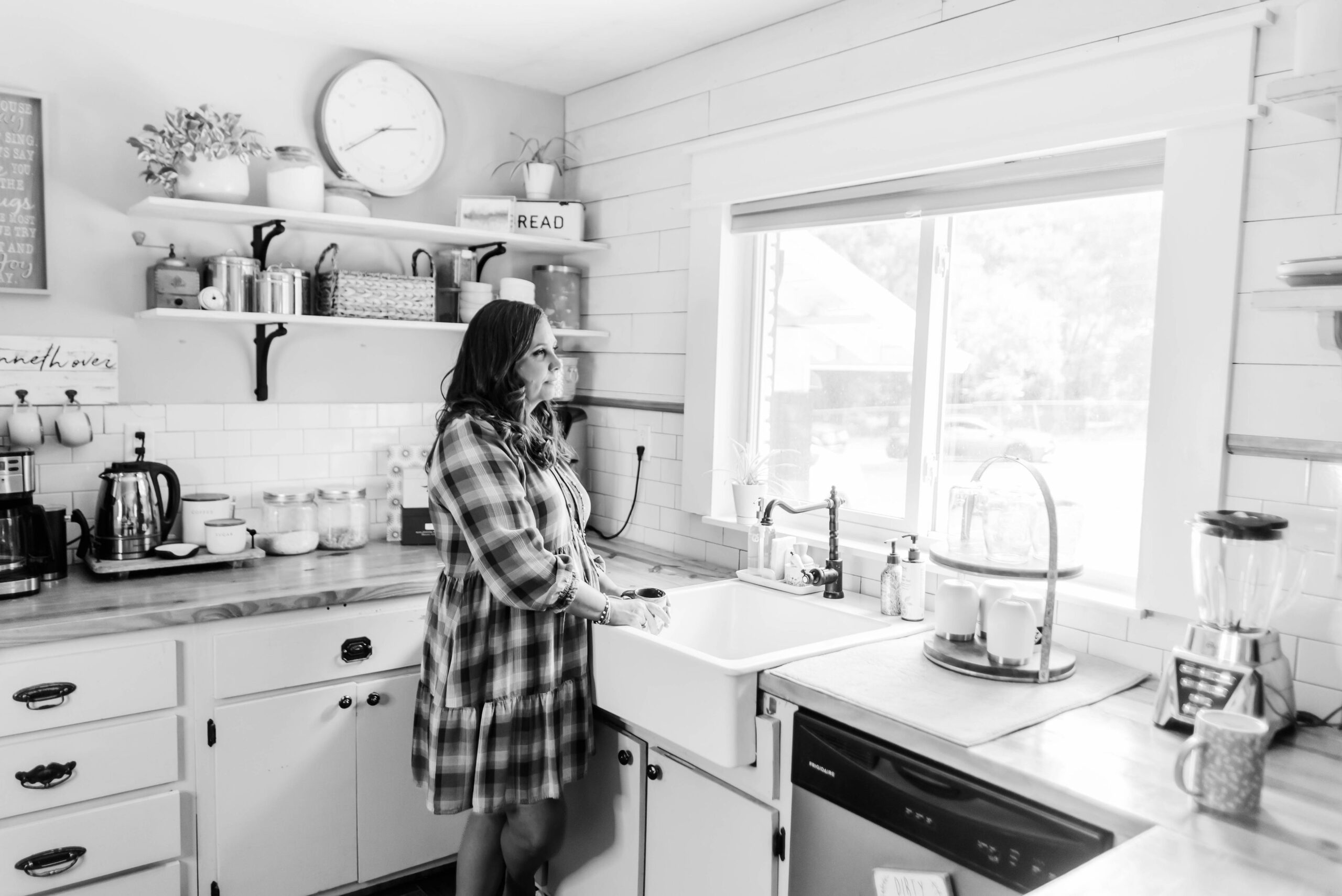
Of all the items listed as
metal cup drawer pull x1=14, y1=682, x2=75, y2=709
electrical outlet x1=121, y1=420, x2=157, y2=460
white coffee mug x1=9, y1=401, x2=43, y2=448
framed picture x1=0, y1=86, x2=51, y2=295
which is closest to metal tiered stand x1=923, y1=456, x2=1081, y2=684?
metal cup drawer pull x1=14, y1=682, x2=75, y2=709

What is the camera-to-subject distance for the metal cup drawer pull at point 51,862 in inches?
87.9

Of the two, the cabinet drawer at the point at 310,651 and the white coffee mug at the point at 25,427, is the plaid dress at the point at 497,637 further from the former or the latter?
the white coffee mug at the point at 25,427

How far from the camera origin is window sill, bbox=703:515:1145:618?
209 centimetres

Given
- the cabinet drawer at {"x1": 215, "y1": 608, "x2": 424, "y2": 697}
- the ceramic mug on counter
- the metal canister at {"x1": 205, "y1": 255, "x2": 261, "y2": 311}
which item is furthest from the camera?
the metal canister at {"x1": 205, "y1": 255, "x2": 261, "y2": 311}

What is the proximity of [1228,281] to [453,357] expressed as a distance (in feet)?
8.13

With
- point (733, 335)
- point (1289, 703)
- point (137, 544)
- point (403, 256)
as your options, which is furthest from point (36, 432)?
point (1289, 703)

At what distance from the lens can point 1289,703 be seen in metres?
1.69

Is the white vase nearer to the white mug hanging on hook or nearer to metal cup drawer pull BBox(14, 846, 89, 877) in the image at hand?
the white mug hanging on hook

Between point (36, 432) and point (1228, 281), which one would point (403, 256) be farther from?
point (1228, 281)

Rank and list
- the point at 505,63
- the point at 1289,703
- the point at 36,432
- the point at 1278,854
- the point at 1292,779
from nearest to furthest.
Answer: the point at 1278,854 → the point at 1292,779 → the point at 1289,703 → the point at 36,432 → the point at 505,63

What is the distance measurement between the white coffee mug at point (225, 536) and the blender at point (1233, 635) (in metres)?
2.39

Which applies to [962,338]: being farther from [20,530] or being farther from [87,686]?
[20,530]

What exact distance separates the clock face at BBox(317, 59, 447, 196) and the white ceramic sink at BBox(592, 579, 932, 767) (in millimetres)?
1722

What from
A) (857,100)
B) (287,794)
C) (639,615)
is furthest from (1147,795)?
(287,794)
